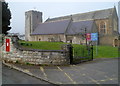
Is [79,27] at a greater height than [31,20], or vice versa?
[31,20]

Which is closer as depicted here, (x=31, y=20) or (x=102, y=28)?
(x=102, y=28)

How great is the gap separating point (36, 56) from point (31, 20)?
55.0m

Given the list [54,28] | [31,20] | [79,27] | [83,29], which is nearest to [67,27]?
[79,27]

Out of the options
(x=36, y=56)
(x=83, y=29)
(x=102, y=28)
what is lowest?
(x=36, y=56)

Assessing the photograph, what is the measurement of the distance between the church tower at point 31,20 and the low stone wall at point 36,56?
51769mm

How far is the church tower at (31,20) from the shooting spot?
63.1 metres

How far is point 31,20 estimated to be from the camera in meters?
63.3

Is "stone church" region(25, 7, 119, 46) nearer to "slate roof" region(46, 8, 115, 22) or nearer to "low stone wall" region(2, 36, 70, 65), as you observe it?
"slate roof" region(46, 8, 115, 22)

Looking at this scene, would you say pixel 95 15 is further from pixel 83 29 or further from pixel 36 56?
pixel 36 56

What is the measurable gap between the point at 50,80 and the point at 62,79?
722mm

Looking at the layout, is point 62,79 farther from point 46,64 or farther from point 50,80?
point 46,64

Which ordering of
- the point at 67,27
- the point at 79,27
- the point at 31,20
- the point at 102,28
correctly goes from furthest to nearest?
the point at 31,20, the point at 102,28, the point at 67,27, the point at 79,27

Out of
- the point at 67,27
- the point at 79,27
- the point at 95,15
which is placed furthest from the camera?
the point at 95,15

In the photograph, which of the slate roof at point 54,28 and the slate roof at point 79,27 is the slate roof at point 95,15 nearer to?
the slate roof at point 79,27
